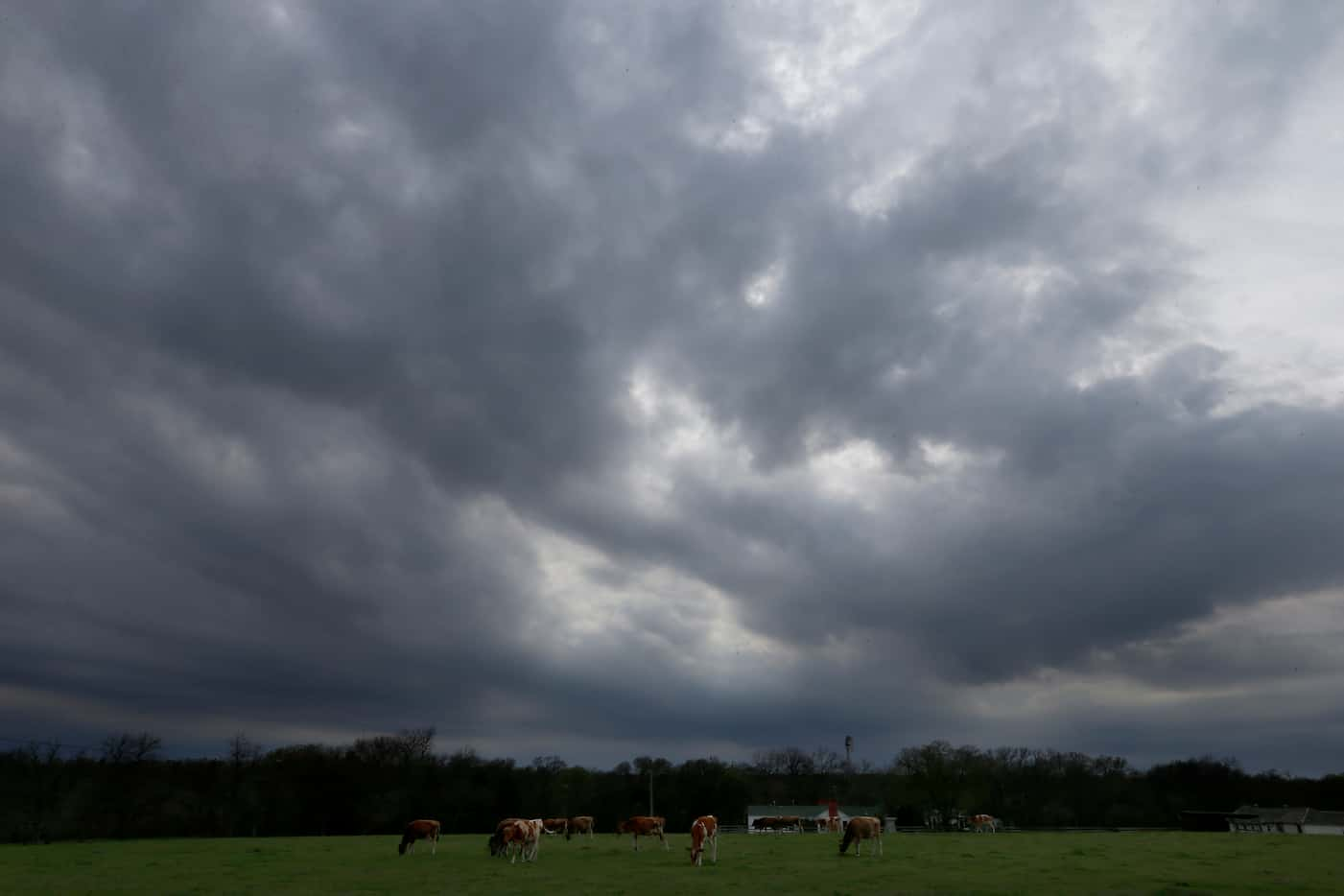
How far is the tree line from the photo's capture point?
92.2 meters

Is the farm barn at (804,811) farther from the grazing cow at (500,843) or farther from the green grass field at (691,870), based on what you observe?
the grazing cow at (500,843)

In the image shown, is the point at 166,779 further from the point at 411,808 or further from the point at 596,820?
the point at 596,820

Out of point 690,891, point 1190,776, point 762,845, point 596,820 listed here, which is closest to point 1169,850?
point 762,845

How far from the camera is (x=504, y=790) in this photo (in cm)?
12231

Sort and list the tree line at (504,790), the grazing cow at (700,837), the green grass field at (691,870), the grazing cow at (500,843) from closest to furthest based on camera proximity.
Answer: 1. the green grass field at (691,870)
2. the grazing cow at (700,837)
3. the grazing cow at (500,843)
4. the tree line at (504,790)

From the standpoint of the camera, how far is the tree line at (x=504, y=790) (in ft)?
303

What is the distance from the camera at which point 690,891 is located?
27078 millimetres

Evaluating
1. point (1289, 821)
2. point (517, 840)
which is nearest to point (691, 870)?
point (517, 840)

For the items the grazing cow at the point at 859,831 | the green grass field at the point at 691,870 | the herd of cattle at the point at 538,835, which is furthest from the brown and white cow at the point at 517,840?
the grazing cow at the point at 859,831

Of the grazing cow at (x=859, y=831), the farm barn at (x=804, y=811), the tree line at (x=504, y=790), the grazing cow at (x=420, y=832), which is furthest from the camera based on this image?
the farm barn at (x=804, y=811)

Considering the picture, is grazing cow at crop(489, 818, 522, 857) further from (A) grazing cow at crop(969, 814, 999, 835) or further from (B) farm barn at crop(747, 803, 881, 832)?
(B) farm barn at crop(747, 803, 881, 832)

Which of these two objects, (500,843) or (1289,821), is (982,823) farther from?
(500,843)

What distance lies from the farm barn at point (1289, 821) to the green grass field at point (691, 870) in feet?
Answer: 273

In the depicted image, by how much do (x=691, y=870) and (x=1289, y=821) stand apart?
12383cm
